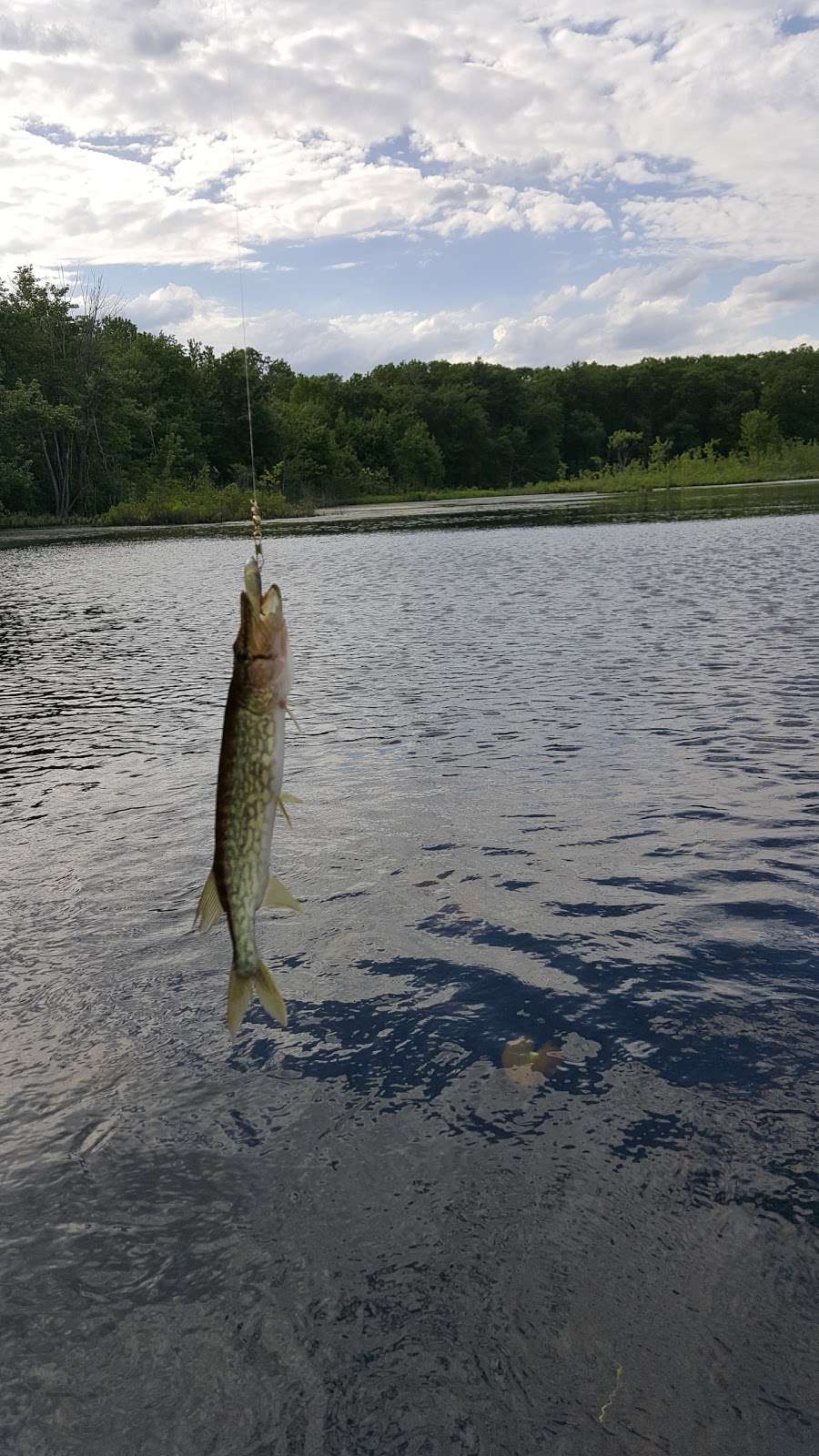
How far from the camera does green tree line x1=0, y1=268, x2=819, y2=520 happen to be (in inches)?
3575

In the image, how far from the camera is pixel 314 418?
4766 inches

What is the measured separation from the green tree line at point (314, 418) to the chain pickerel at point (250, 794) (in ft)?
262

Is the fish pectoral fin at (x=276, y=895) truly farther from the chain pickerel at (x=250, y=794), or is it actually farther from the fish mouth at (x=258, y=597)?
the fish mouth at (x=258, y=597)

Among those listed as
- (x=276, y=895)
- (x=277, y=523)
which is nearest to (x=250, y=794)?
(x=276, y=895)

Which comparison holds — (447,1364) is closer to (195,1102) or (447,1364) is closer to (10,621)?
(195,1102)

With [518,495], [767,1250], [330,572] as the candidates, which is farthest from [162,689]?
[518,495]

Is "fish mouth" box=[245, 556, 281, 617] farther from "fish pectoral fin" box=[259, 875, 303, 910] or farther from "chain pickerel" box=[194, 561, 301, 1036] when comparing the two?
"fish pectoral fin" box=[259, 875, 303, 910]

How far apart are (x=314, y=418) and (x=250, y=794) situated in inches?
4808

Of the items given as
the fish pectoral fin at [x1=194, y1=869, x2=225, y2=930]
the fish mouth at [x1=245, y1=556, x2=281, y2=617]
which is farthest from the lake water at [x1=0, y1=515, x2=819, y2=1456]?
the fish mouth at [x1=245, y1=556, x2=281, y2=617]

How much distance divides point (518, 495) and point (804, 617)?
10637 cm

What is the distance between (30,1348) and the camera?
3965 mm

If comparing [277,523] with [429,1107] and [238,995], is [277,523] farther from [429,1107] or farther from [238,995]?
[238,995]

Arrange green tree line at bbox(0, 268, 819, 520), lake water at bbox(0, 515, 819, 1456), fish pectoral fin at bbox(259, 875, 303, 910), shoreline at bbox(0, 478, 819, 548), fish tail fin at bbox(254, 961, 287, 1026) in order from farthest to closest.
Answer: green tree line at bbox(0, 268, 819, 520)
shoreline at bbox(0, 478, 819, 548)
fish pectoral fin at bbox(259, 875, 303, 910)
fish tail fin at bbox(254, 961, 287, 1026)
lake water at bbox(0, 515, 819, 1456)

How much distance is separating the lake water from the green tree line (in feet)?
247
